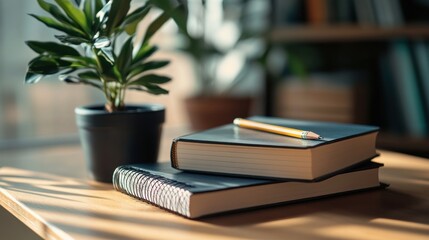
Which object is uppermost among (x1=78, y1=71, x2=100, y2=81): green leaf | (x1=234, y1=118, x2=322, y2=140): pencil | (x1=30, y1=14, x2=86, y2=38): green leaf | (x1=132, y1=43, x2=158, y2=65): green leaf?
(x1=30, y1=14, x2=86, y2=38): green leaf

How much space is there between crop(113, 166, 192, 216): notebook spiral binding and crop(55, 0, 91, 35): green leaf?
22 cm

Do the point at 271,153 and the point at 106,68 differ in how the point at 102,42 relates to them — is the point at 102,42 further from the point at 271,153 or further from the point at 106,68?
the point at 271,153

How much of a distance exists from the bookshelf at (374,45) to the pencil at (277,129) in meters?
1.13

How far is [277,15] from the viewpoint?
237cm

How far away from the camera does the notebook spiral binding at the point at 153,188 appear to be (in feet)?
2.57

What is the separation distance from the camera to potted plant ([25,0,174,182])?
943mm

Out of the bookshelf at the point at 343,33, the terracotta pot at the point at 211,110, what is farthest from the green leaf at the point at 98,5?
the bookshelf at the point at 343,33

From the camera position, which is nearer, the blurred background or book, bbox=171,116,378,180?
book, bbox=171,116,378,180

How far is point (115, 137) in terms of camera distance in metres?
0.99

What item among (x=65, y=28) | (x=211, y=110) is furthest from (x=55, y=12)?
(x=211, y=110)

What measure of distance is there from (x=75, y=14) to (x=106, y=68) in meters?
0.10

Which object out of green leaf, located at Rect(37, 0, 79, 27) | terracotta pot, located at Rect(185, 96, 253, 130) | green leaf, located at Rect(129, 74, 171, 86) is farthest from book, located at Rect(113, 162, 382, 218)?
terracotta pot, located at Rect(185, 96, 253, 130)

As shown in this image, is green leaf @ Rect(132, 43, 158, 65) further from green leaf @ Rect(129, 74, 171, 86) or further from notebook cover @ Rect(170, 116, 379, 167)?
notebook cover @ Rect(170, 116, 379, 167)

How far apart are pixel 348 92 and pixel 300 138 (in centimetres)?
127
